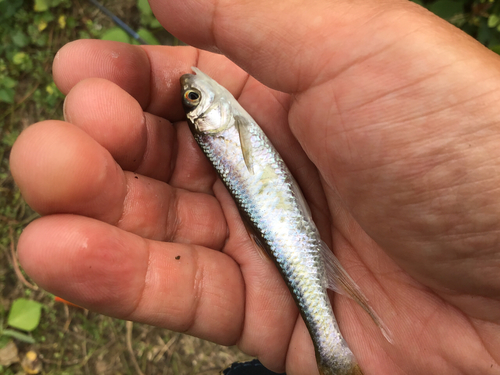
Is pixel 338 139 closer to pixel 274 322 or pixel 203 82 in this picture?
pixel 203 82

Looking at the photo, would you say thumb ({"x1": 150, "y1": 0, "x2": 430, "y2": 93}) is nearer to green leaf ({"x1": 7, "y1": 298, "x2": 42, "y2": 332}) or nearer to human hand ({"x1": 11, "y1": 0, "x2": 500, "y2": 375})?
human hand ({"x1": 11, "y1": 0, "x2": 500, "y2": 375})

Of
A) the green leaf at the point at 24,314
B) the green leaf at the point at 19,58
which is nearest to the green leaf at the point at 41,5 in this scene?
the green leaf at the point at 19,58

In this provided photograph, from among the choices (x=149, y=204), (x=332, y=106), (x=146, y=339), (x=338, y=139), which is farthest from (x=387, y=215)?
(x=146, y=339)

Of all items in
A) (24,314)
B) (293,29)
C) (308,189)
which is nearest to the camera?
(293,29)

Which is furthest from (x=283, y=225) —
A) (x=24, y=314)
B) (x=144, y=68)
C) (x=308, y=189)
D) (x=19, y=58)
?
(x=19, y=58)

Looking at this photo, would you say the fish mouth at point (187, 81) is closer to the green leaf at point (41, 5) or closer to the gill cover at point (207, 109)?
the gill cover at point (207, 109)

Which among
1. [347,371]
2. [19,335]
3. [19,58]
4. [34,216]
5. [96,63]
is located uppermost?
[96,63]

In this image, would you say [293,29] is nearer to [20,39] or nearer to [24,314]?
[20,39]
